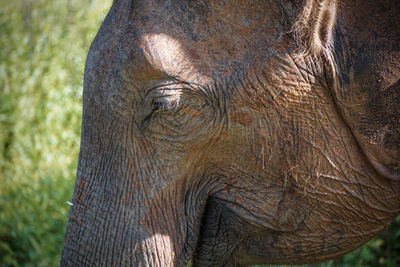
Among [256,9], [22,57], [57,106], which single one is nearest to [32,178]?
[57,106]

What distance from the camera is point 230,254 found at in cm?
260

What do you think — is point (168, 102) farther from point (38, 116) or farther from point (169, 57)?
point (38, 116)

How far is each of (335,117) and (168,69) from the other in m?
0.65

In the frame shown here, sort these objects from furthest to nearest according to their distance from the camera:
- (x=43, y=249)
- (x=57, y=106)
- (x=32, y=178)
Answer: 1. (x=57, y=106)
2. (x=32, y=178)
3. (x=43, y=249)

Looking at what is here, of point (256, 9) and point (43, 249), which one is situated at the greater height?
point (256, 9)

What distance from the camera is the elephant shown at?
2283 mm

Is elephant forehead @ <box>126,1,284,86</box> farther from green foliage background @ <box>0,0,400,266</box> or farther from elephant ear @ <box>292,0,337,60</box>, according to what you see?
green foliage background @ <box>0,0,400,266</box>

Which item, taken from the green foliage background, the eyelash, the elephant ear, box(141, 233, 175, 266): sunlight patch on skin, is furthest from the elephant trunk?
the green foliage background

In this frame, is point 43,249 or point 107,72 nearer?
point 107,72

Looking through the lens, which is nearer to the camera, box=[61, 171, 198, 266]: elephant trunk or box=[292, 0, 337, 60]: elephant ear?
box=[292, 0, 337, 60]: elephant ear

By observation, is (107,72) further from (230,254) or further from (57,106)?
(57,106)

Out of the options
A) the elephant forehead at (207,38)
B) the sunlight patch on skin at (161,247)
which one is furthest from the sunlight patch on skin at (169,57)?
the sunlight patch on skin at (161,247)

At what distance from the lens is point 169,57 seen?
229 cm

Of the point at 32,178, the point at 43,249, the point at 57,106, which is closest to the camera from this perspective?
the point at 43,249
